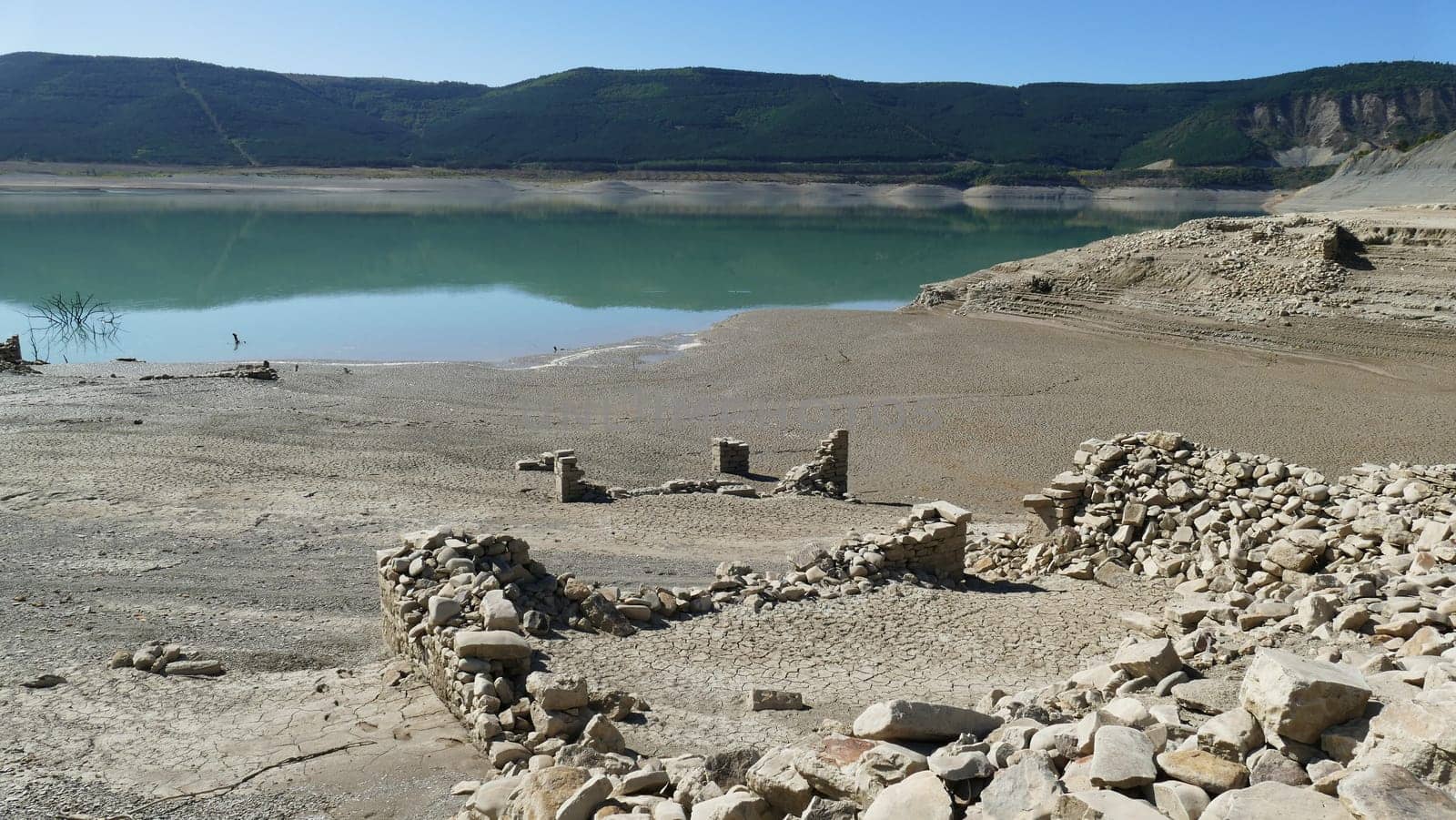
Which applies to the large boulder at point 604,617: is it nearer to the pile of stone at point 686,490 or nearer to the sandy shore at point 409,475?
the sandy shore at point 409,475

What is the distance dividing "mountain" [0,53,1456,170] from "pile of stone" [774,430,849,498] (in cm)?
11733

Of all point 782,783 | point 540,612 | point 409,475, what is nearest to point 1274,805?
point 782,783

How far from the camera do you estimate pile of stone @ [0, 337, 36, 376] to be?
25688mm

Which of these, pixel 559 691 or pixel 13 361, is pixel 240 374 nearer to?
pixel 13 361

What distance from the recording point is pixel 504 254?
62.1m

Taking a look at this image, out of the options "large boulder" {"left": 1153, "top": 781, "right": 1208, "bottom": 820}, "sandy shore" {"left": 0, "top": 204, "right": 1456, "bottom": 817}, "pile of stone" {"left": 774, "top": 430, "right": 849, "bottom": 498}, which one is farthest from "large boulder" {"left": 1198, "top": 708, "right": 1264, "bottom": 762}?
"pile of stone" {"left": 774, "top": 430, "right": 849, "bottom": 498}

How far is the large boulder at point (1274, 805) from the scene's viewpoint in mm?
3963

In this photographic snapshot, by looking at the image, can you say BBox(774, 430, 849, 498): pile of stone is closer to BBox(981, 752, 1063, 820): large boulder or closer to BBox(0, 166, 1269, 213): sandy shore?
BBox(981, 752, 1063, 820): large boulder

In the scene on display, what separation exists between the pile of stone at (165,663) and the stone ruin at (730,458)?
35.4 feet

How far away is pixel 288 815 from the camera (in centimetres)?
672

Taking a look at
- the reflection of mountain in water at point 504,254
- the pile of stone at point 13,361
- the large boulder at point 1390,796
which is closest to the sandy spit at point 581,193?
the reflection of mountain in water at point 504,254

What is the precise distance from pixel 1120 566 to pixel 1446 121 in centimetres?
17091

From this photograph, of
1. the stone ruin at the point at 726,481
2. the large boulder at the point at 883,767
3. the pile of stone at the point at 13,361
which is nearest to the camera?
the large boulder at the point at 883,767

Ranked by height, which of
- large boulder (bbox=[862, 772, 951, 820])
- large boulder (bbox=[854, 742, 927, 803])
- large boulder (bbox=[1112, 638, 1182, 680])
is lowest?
large boulder (bbox=[1112, 638, 1182, 680])
